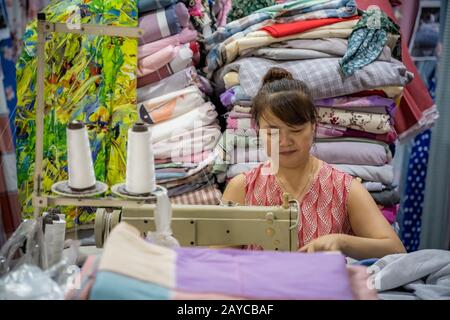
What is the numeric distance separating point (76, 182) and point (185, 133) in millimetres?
1020

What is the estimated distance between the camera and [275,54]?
8.37ft

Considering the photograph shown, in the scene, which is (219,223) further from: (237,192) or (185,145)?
(185,145)

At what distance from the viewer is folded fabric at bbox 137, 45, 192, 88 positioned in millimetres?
2510

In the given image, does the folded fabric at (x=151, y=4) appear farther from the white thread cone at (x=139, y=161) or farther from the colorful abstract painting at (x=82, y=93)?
the white thread cone at (x=139, y=161)

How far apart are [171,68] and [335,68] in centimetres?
60

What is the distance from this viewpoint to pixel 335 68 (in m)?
2.50

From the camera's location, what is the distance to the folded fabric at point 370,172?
2570mm

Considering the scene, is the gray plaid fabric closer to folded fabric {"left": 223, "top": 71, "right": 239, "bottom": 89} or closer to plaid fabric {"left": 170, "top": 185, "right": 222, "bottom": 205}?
folded fabric {"left": 223, "top": 71, "right": 239, "bottom": 89}

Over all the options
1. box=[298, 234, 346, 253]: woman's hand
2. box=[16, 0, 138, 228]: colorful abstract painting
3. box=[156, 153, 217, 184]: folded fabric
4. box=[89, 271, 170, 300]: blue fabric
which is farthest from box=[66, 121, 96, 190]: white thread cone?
box=[156, 153, 217, 184]: folded fabric

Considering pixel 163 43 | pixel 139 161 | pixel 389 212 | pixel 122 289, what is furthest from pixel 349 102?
pixel 122 289

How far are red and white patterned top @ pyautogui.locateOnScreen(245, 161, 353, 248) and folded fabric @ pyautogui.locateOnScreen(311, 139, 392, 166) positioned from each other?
0.46 m

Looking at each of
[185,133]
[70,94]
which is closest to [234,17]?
[185,133]

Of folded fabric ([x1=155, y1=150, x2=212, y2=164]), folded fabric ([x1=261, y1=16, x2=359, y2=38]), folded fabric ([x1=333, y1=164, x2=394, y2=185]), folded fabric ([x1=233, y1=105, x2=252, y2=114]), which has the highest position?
folded fabric ([x1=261, y1=16, x2=359, y2=38])
